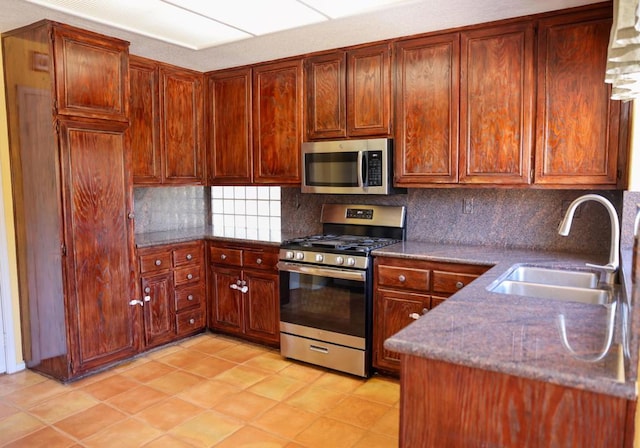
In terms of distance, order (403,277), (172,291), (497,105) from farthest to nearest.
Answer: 1. (172,291)
2. (403,277)
3. (497,105)

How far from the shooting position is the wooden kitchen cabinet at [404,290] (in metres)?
2.88

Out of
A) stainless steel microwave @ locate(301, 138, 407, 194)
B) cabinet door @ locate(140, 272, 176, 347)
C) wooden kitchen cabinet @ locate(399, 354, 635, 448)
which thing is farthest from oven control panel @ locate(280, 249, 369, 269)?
wooden kitchen cabinet @ locate(399, 354, 635, 448)

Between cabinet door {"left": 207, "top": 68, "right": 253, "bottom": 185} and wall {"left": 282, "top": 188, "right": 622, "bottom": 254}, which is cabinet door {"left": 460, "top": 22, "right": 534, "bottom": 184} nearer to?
wall {"left": 282, "top": 188, "right": 622, "bottom": 254}

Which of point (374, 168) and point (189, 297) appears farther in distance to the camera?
point (189, 297)

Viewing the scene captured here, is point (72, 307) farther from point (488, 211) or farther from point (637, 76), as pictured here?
point (637, 76)

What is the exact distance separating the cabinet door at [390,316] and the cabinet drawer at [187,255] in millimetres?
1665

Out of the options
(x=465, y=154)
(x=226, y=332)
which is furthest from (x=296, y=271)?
(x=465, y=154)

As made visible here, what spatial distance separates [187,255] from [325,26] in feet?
6.96

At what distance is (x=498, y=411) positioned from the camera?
4.03 ft

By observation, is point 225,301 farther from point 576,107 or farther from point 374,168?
point 576,107

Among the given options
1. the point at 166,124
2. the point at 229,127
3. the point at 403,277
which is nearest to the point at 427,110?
the point at 403,277

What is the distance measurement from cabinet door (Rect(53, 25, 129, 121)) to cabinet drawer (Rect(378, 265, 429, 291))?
2120 mm

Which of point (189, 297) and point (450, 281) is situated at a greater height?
point (450, 281)

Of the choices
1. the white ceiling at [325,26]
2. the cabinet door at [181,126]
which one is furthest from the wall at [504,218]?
the cabinet door at [181,126]
